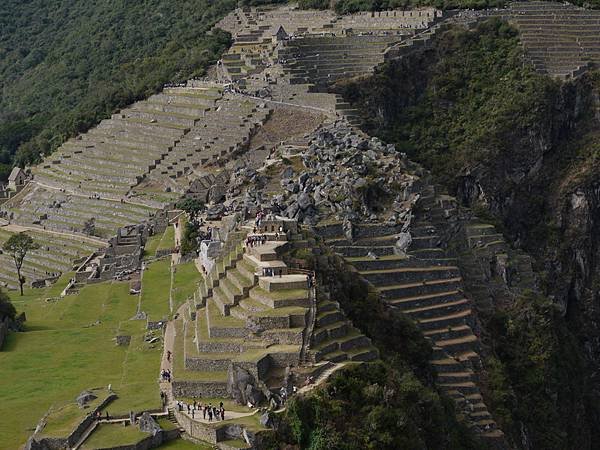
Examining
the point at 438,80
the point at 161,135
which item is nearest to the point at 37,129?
the point at 161,135

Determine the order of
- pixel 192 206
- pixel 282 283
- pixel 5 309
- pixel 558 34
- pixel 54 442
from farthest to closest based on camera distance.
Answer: pixel 558 34
pixel 192 206
pixel 5 309
pixel 282 283
pixel 54 442

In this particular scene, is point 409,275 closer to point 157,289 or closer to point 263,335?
point 157,289

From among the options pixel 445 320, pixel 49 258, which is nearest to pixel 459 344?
pixel 445 320

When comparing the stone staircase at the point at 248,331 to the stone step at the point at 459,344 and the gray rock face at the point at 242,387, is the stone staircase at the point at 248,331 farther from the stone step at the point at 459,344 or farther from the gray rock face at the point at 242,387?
the stone step at the point at 459,344

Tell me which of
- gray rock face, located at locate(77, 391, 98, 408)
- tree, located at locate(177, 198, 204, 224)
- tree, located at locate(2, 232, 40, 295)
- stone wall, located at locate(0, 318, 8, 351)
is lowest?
tree, located at locate(2, 232, 40, 295)

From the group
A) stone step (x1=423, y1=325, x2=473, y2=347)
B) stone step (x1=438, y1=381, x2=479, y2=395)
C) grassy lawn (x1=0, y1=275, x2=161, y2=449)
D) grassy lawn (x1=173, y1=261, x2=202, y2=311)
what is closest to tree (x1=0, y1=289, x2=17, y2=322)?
grassy lawn (x1=0, y1=275, x2=161, y2=449)

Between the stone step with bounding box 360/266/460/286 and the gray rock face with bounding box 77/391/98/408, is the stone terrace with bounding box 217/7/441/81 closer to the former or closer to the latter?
the stone step with bounding box 360/266/460/286

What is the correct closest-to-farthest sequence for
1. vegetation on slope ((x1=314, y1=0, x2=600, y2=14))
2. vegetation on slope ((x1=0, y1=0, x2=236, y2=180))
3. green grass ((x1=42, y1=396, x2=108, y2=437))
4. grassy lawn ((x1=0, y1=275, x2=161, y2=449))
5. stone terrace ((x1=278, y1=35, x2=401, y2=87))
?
green grass ((x1=42, y1=396, x2=108, y2=437)) → grassy lawn ((x1=0, y1=275, x2=161, y2=449)) → stone terrace ((x1=278, y1=35, x2=401, y2=87)) → vegetation on slope ((x1=314, y1=0, x2=600, y2=14)) → vegetation on slope ((x1=0, y1=0, x2=236, y2=180))
